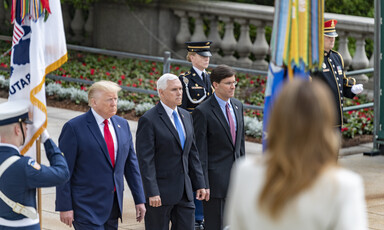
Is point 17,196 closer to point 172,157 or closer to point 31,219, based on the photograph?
point 31,219

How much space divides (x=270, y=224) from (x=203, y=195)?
4.46 meters

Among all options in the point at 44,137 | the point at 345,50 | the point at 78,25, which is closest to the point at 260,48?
the point at 345,50

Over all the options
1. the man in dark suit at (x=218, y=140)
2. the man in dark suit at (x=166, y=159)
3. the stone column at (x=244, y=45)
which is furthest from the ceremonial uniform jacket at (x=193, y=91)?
the stone column at (x=244, y=45)

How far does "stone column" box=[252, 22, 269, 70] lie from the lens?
57.3 feet

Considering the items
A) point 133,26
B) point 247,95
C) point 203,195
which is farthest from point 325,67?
point 133,26

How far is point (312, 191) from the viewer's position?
312cm

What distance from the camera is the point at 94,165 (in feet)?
21.4

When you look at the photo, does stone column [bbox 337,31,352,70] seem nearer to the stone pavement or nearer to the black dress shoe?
the stone pavement

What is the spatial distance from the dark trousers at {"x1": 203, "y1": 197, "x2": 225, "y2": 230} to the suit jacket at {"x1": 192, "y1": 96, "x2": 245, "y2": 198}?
7 cm

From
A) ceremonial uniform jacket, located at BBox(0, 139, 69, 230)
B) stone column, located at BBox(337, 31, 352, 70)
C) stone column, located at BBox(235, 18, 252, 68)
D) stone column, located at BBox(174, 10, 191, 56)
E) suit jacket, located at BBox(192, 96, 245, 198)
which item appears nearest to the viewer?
ceremonial uniform jacket, located at BBox(0, 139, 69, 230)

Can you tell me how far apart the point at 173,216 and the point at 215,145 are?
839 millimetres

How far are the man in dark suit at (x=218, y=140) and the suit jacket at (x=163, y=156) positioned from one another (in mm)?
449

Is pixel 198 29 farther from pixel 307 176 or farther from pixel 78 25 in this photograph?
pixel 307 176

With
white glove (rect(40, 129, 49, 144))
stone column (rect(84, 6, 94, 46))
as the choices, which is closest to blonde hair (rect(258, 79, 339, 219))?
white glove (rect(40, 129, 49, 144))
